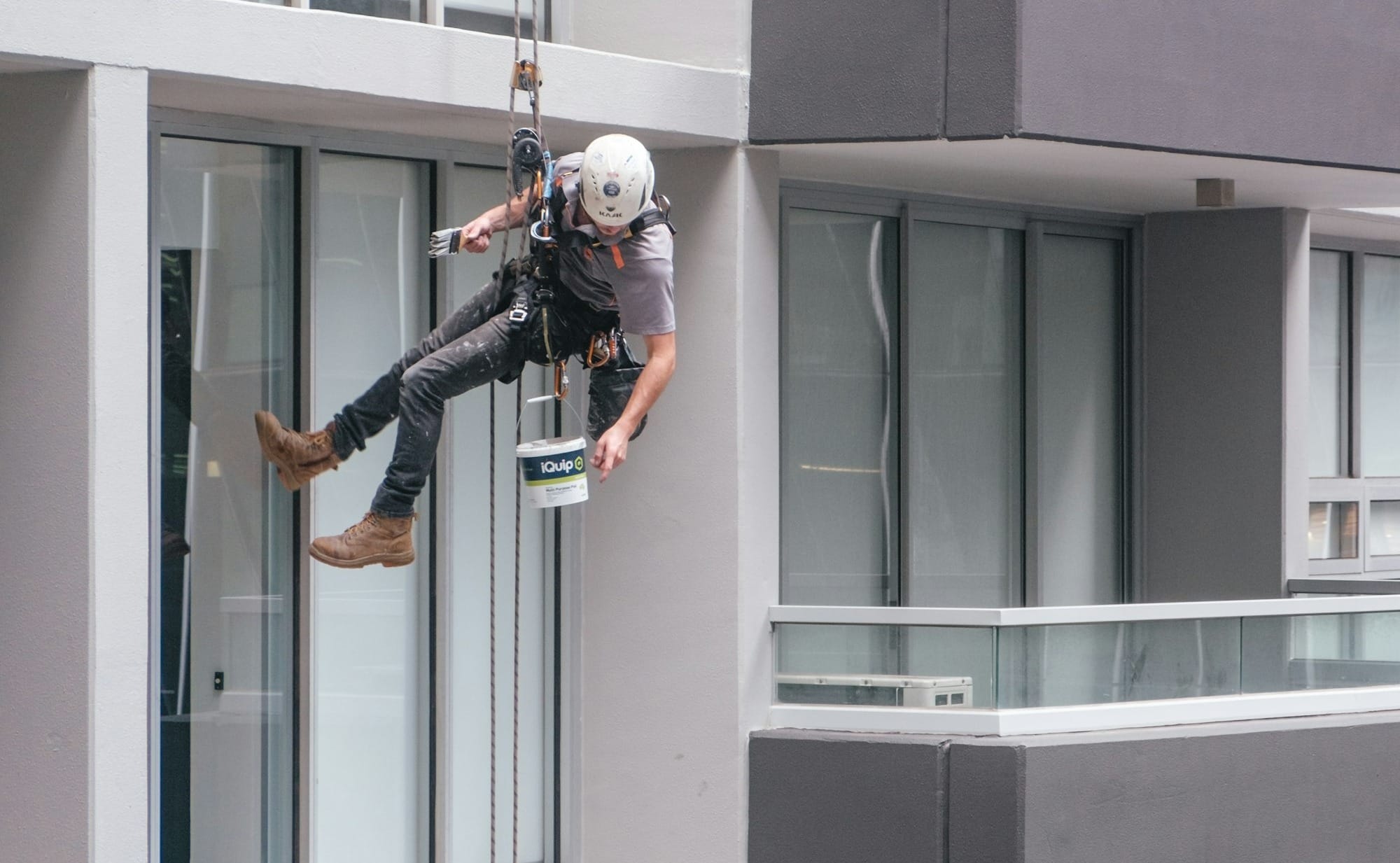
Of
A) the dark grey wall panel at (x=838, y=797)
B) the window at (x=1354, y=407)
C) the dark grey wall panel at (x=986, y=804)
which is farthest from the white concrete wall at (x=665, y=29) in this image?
the window at (x=1354, y=407)

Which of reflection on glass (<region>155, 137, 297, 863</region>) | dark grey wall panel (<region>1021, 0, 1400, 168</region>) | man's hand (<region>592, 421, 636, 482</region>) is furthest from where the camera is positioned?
dark grey wall panel (<region>1021, 0, 1400, 168</region>)

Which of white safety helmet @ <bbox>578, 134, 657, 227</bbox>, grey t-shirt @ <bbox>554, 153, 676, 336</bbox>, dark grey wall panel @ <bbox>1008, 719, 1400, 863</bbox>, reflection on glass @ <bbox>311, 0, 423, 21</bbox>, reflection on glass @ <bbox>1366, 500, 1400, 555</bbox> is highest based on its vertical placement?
reflection on glass @ <bbox>311, 0, 423, 21</bbox>

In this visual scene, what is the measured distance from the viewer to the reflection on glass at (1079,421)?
11.3m

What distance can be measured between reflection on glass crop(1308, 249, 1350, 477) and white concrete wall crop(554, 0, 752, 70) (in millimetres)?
5461

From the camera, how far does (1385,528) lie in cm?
1305

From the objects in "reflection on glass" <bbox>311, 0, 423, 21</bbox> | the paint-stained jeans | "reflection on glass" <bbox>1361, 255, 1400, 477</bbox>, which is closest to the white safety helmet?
the paint-stained jeans

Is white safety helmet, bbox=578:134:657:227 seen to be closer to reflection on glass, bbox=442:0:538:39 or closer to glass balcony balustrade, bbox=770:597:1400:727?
reflection on glass, bbox=442:0:538:39

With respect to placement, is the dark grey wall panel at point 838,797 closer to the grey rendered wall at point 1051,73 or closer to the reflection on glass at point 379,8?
the grey rendered wall at point 1051,73

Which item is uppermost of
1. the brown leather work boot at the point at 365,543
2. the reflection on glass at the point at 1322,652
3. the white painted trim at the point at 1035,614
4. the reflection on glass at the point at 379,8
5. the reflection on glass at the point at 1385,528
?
the reflection on glass at the point at 379,8

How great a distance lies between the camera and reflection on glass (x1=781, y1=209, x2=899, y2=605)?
33.7ft

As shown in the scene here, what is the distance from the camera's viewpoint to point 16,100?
23.7 feet

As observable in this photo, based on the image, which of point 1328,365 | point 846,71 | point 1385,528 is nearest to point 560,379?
point 846,71

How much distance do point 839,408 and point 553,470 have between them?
12.5 feet

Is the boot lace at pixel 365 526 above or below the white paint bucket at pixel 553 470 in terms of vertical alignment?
below
